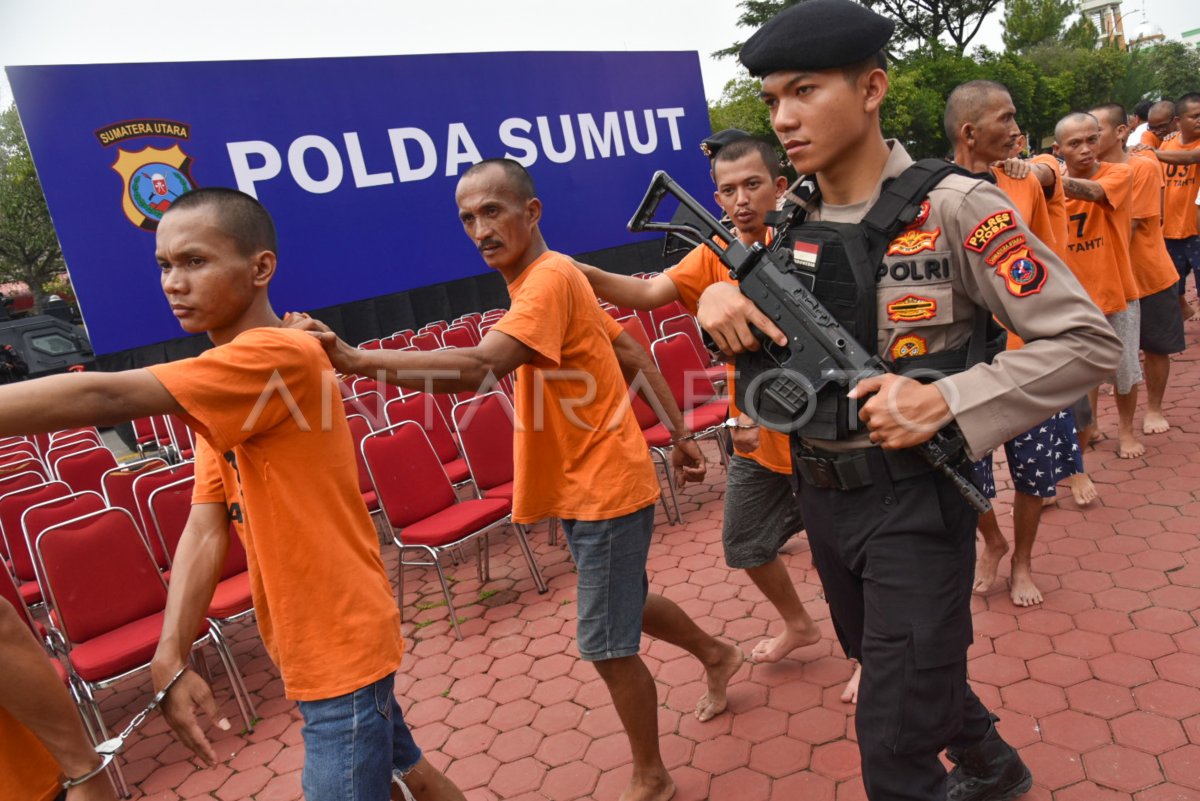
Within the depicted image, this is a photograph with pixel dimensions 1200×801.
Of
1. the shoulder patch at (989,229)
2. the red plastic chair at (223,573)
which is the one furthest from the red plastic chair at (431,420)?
the shoulder patch at (989,229)

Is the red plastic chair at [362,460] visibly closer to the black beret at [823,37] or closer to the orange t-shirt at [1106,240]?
the black beret at [823,37]

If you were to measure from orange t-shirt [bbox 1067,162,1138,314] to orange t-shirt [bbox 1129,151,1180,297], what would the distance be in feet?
1.54

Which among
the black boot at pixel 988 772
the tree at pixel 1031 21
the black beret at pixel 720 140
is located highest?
the tree at pixel 1031 21

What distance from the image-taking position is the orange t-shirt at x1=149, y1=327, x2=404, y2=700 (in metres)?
1.73

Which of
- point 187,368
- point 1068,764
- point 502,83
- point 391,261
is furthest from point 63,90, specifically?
point 1068,764

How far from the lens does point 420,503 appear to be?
15.2 feet

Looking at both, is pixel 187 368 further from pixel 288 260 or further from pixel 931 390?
pixel 288 260

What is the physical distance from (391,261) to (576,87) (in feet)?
15.6

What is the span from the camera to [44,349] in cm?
1872

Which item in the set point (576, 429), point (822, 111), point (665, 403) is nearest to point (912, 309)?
point (822, 111)

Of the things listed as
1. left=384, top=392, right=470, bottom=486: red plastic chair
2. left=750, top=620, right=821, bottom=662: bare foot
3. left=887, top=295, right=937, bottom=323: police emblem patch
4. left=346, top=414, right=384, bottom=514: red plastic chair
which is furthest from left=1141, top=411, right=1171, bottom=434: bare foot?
left=346, top=414, right=384, bottom=514: red plastic chair

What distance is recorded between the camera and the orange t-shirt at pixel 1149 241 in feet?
15.7

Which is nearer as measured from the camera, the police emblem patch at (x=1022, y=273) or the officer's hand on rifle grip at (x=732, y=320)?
the police emblem patch at (x=1022, y=273)

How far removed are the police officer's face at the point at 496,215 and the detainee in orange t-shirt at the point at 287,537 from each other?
2.41ft
